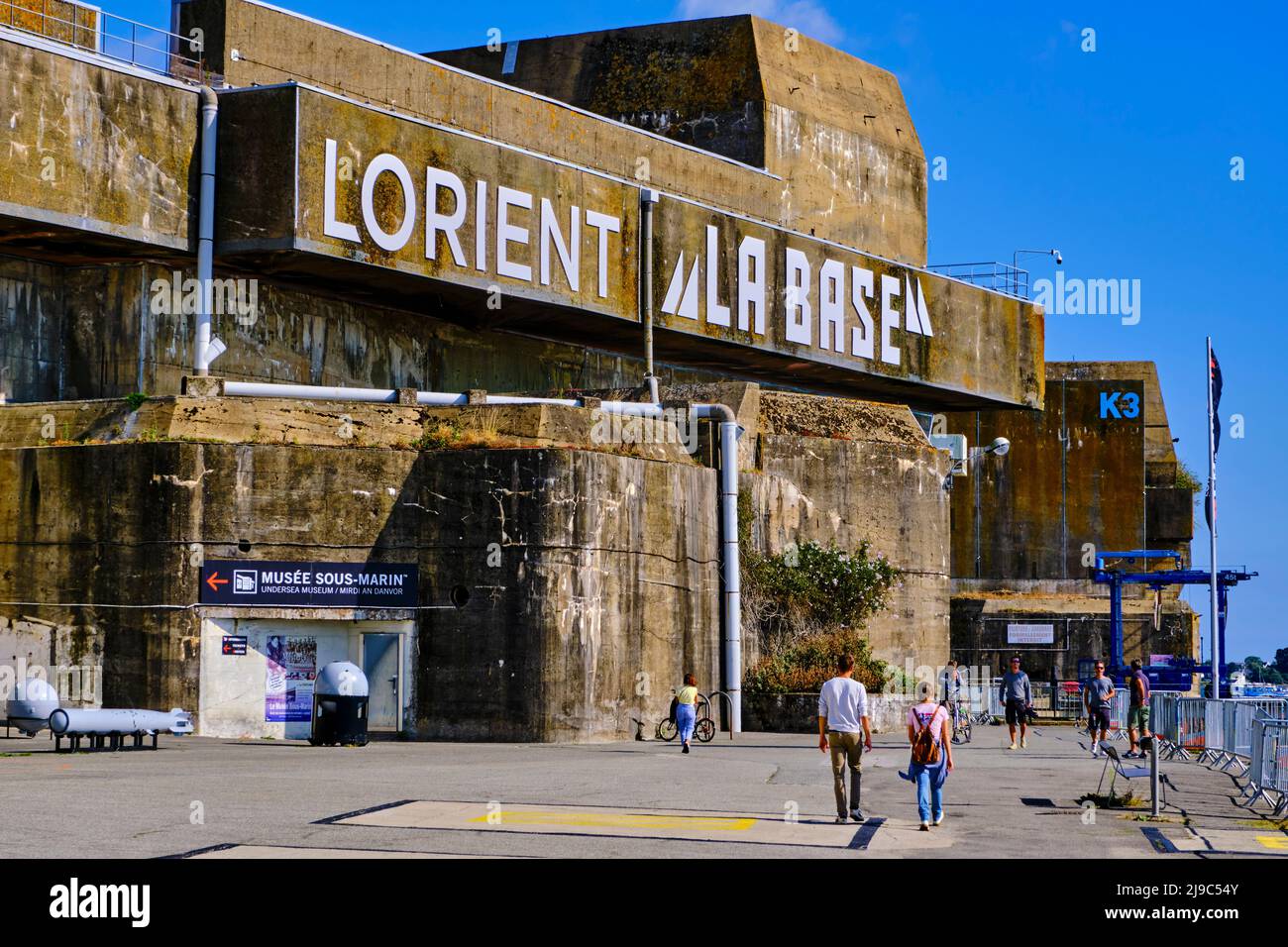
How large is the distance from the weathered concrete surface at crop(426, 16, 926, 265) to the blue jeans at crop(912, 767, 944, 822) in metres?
38.7

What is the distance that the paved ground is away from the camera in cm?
1584

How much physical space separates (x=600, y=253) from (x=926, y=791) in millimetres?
27966

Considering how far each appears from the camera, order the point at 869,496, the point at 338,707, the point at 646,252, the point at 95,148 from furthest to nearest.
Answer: the point at 646,252, the point at 869,496, the point at 95,148, the point at 338,707

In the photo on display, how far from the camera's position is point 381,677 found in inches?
1292

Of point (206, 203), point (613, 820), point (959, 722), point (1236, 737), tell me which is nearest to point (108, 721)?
point (613, 820)

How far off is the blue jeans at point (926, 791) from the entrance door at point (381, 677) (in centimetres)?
1594

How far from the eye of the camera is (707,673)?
3669cm

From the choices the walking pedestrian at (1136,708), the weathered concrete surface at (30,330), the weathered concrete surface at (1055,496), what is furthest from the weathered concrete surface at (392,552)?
the weathered concrete surface at (1055,496)

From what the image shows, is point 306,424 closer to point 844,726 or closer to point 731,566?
point 731,566

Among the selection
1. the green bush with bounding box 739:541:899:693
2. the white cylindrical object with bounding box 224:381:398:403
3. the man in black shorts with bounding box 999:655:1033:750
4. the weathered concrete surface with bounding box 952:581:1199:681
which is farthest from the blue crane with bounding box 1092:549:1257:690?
the white cylindrical object with bounding box 224:381:398:403

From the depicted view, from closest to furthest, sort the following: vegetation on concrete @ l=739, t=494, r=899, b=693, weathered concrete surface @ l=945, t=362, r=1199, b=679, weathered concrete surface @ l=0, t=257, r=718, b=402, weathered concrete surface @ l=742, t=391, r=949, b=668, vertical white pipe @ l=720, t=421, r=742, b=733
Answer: weathered concrete surface @ l=0, t=257, r=718, b=402 < vertical white pipe @ l=720, t=421, r=742, b=733 < vegetation on concrete @ l=739, t=494, r=899, b=693 < weathered concrete surface @ l=742, t=391, r=949, b=668 < weathered concrete surface @ l=945, t=362, r=1199, b=679

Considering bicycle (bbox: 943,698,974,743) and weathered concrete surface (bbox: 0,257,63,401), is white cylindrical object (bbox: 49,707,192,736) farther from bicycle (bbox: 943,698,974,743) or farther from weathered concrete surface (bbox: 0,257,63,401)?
bicycle (bbox: 943,698,974,743)
